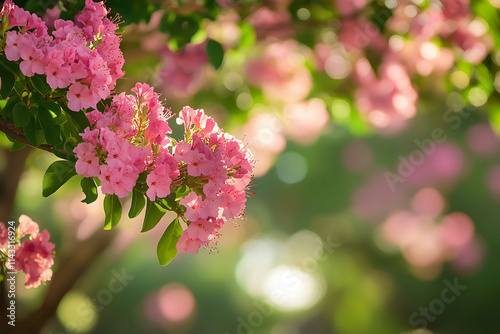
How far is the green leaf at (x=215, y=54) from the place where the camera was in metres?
2.40

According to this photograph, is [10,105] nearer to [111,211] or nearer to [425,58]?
[111,211]

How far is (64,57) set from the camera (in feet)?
4.28

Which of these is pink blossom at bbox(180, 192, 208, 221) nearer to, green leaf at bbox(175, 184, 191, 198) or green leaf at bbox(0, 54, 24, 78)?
green leaf at bbox(175, 184, 191, 198)

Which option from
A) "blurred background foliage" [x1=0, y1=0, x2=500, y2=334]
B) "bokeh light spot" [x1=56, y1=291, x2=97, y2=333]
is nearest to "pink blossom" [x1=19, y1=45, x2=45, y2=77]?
"blurred background foliage" [x1=0, y1=0, x2=500, y2=334]

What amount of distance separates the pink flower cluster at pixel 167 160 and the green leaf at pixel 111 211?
0.13 m

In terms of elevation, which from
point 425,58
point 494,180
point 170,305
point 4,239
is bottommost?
point 170,305

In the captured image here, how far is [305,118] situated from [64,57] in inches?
129

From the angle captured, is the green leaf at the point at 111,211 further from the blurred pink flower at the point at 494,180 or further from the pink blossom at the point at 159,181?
the blurred pink flower at the point at 494,180

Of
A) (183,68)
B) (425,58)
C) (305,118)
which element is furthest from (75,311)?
(425,58)

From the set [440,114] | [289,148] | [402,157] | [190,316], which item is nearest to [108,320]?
[190,316]

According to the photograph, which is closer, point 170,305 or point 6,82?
point 6,82

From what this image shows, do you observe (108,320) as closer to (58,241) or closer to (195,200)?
(58,241)

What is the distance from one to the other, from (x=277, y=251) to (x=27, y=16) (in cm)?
508

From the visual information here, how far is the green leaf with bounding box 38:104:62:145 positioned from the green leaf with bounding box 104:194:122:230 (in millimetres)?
188
